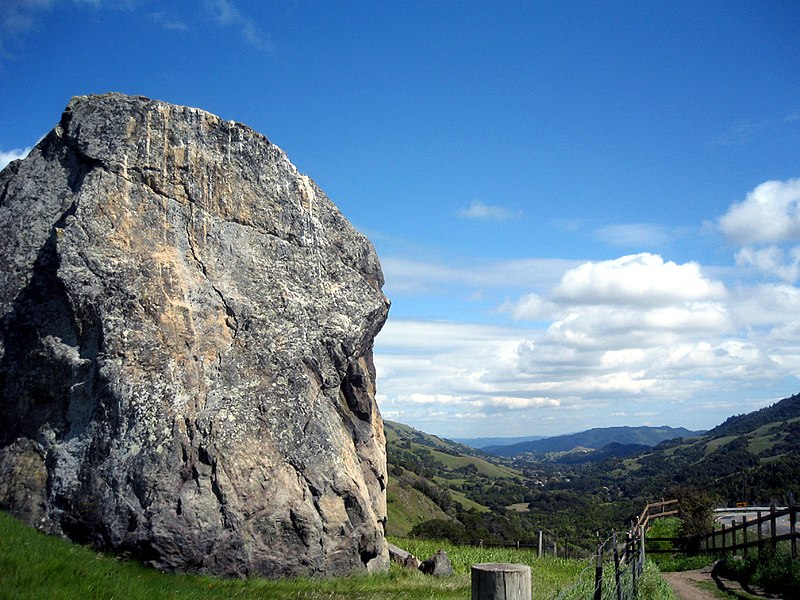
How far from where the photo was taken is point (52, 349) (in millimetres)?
16297

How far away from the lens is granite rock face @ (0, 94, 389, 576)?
14820 mm

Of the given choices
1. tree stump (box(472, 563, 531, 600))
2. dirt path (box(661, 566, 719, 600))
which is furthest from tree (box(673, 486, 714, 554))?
tree stump (box(472, 563, 531, 600))

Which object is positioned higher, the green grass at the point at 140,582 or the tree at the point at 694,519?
the green grass at the point at 140,582

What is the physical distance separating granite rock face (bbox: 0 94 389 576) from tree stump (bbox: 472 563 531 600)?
1027 centimetres

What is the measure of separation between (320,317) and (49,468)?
7979 millimetres

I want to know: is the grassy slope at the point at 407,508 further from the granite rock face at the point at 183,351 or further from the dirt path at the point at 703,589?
the granite rock face at the point at 183,351

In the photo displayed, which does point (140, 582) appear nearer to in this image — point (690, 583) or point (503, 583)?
point (503, 583)

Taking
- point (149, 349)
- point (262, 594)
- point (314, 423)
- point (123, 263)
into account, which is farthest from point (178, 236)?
point (262, 594)

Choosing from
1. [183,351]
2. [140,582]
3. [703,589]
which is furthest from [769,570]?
[183,351]

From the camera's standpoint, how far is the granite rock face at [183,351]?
48.6ft

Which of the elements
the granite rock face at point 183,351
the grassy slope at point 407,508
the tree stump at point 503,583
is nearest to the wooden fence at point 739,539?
the granite rock face at point 183,351

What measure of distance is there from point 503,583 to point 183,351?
12.5 m

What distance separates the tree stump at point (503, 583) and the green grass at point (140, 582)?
376 cm

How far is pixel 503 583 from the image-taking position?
613 centimetres
